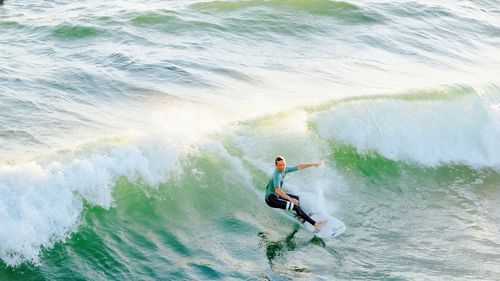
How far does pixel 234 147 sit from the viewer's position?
48.2ft

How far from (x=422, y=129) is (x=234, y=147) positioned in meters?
5.31

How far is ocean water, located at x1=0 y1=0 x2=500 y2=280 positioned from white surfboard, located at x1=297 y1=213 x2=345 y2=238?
0.42 feet

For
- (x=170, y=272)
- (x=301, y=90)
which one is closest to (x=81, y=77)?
(x=301, y=90)

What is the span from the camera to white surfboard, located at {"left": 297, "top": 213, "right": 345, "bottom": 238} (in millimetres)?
12586

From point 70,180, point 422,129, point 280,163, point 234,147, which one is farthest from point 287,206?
point 422,129

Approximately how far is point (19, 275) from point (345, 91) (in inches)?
415

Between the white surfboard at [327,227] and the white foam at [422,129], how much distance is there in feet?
11.0

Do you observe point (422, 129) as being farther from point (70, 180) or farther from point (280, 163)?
point (70, 180)

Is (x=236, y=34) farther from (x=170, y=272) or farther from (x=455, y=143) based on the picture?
(x=170, y=272)

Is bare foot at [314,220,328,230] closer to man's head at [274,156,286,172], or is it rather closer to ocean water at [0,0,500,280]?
ocean water at [0,0,500,280]

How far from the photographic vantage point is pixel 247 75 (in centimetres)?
1958

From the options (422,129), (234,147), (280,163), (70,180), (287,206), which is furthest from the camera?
(422,129)

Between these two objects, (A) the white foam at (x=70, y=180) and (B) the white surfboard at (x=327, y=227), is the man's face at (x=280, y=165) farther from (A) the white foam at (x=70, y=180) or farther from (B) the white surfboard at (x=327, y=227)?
(A) the white foam at (x=70, y=180)

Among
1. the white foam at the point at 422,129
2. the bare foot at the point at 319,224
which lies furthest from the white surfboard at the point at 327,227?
the white foam at the point at 422,129
